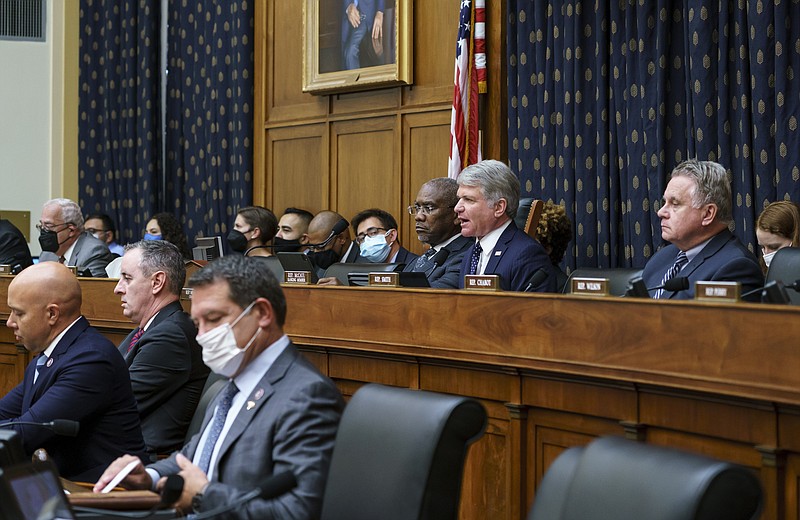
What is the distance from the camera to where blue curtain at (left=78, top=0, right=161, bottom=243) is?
9719 mm

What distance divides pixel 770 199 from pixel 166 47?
6071mm

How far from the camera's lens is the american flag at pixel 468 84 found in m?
6.98

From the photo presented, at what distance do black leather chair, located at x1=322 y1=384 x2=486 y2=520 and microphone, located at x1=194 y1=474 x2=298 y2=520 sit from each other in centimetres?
12

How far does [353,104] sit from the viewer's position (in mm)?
8156

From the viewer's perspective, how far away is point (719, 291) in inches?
113

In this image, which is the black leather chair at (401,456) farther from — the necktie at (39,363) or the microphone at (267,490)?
the necktie at (39,363)

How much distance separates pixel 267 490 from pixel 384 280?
2127 millimetres

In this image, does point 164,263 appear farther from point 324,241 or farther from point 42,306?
point 324,241

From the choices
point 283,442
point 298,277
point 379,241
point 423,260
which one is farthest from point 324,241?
point 283,442

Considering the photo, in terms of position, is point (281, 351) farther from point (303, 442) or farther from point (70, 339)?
point (70, 339)

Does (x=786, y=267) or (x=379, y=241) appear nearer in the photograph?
(x=786, y=267)

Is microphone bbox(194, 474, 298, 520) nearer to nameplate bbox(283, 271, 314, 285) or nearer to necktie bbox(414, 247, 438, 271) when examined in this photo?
nameplate bbox(283, 271, 314, 285)

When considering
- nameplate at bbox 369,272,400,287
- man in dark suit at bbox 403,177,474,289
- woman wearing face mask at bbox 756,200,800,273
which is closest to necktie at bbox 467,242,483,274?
nameplate at bbox 369,272,400,287

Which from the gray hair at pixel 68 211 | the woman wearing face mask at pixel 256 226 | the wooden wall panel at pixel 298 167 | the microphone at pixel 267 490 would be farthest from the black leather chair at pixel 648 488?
the wooden wall panel at pixel 298 167
